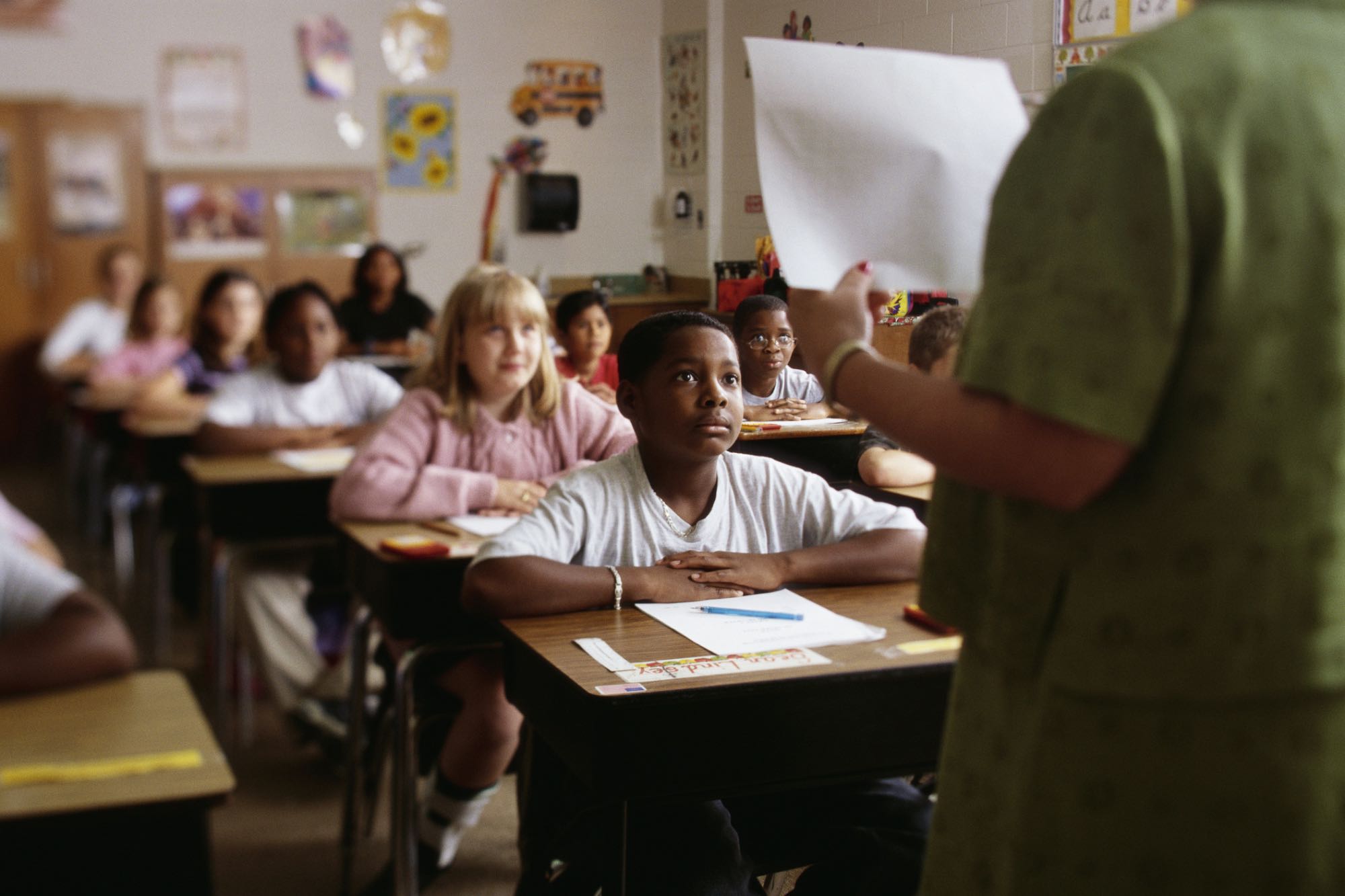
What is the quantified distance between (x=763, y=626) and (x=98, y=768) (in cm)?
72

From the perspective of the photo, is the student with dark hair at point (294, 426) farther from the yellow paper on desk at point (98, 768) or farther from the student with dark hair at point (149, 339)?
the student with dark hair at point (149, 339)

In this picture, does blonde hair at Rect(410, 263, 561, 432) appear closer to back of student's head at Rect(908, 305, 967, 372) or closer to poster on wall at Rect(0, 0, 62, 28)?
back of student's head at Rect(908, 305, 967, 372)

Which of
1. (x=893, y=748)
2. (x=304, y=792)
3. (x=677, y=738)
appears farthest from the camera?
(x=304, y=792)

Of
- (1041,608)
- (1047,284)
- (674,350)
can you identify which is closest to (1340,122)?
(1047,284)

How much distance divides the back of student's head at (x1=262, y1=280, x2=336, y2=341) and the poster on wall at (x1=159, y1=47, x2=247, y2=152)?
4.35 m

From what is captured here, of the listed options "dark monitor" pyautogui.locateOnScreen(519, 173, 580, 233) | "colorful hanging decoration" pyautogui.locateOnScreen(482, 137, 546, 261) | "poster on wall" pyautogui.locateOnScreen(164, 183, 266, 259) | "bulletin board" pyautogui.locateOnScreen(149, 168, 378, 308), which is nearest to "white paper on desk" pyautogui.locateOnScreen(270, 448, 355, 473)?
"colorful hanging decoration" pyautogui.locateOnScreen(482, 137, 546, 261)

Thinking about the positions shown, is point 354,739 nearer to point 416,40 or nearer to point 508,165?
point 508,165

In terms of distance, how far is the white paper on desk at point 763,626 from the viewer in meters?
1.51

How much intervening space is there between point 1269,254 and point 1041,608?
25 centimetres

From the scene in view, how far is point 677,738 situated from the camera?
1.39m

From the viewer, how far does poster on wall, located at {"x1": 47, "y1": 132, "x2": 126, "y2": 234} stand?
7930 millimetres

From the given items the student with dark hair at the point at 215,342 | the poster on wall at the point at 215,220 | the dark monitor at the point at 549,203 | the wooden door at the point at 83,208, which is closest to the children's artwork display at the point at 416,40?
the dark monitor at the point at 549,203

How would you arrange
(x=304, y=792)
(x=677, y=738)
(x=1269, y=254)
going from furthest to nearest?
1. (x=304, y=792)
2. (x=677, y=738)
3. (x=1269, y=254)

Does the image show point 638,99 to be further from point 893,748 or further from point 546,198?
point 893,748
